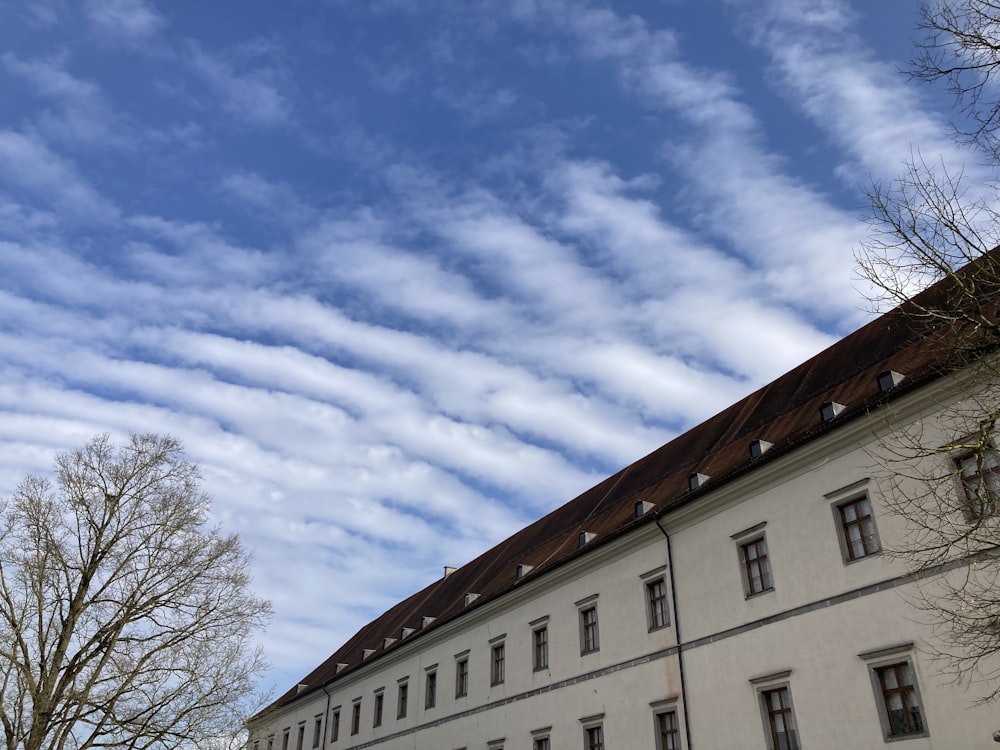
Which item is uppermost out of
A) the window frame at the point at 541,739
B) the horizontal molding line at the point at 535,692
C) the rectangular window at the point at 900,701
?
the horizontal molding line at the point at 535,692

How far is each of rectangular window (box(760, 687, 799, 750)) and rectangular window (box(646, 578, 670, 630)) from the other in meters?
3.74

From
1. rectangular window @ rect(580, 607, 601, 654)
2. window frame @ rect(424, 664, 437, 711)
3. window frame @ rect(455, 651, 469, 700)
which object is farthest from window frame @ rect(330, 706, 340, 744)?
rectangular window @ rect(580, 607, 601, 654)

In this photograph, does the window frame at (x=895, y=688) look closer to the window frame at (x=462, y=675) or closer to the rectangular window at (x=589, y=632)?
the rectangular window at (x=589, y=632)

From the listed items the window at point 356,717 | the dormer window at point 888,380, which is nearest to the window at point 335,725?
the window at point 356,717

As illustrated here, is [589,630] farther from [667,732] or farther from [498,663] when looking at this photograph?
[498,663]

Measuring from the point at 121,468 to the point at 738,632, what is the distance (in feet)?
48.3

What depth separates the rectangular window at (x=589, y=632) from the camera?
76.9 feet

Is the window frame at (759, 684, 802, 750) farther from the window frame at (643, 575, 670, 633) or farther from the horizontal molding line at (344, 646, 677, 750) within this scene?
the window frame at (643, 575, 670, 633)

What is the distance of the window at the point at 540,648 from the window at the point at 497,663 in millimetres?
1896

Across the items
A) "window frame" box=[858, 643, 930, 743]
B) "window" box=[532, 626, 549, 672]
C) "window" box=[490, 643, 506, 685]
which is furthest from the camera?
"window" box=[490, 643, 506, 685]

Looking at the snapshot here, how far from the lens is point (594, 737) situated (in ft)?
73.4

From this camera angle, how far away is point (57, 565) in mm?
18609

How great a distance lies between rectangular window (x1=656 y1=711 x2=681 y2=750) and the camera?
1964cm

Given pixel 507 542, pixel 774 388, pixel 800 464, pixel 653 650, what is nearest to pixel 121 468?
pixel 653 650
